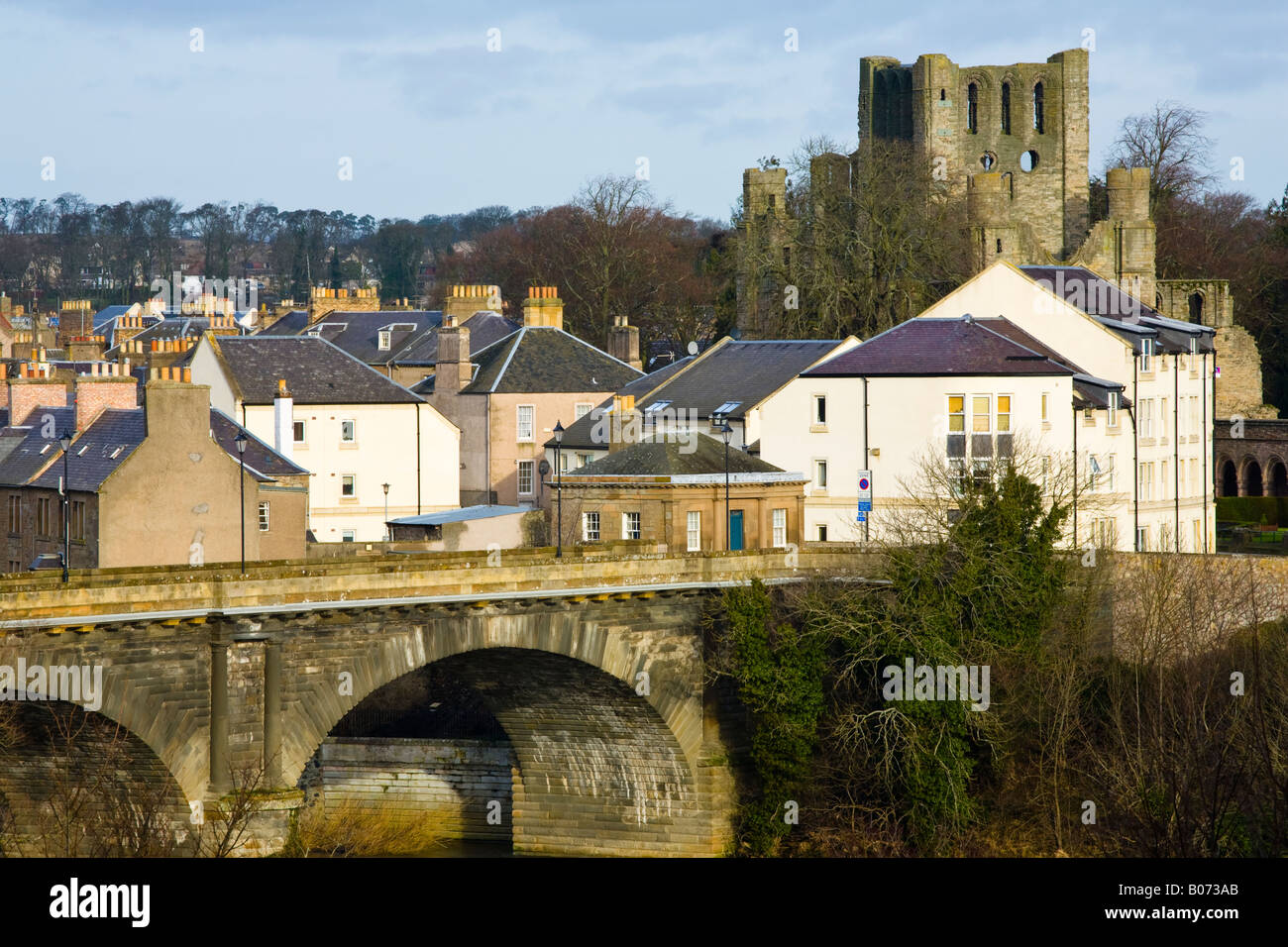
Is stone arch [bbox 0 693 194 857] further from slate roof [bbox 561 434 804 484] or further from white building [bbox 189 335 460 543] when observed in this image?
white building [bbox 189 335 460 543]

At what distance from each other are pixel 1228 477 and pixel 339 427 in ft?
119

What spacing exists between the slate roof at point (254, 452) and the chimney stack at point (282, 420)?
15.7 ft

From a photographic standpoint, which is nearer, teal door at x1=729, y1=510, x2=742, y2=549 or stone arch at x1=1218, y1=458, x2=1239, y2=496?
teal door at x1=729, y1=510, x2=742, y2=549

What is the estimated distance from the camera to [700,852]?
49.2 m

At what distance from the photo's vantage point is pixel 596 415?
65.9 meters

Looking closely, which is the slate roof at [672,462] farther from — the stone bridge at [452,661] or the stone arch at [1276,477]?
the stone arch at [1276,477]

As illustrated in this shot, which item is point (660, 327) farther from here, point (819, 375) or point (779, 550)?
point (779, 550)

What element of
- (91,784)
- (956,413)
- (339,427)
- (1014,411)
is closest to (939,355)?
(956,413)

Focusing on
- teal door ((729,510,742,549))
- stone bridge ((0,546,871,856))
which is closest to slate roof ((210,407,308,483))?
stone bridge ((0,546,871,856))

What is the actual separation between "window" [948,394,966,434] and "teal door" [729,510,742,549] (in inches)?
260

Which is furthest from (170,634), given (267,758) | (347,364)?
(347,364)

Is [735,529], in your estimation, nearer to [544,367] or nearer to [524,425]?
[524,425]

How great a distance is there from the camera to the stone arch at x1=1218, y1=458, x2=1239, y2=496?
275 ft

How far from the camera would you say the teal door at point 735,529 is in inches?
2095
